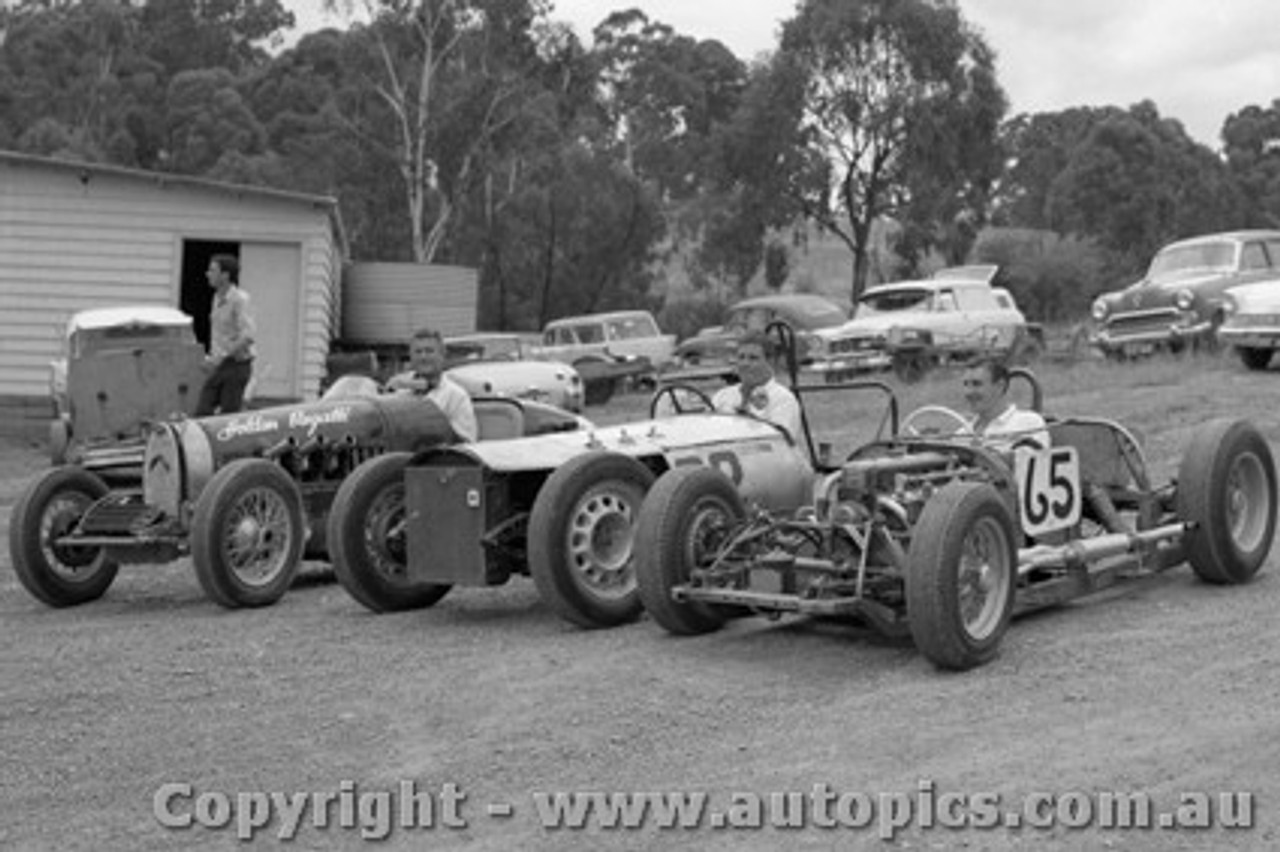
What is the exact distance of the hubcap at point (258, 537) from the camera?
32.6 ft

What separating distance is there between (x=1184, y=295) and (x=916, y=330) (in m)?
3.83

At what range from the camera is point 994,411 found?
342 inches

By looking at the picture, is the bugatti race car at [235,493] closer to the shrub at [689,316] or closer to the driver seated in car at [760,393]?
the driver seated in car at [760,393]

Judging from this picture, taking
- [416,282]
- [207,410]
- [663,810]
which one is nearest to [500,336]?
[416,282]

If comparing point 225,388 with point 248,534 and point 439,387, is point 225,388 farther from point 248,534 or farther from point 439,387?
point 248,534

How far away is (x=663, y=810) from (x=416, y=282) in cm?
2832

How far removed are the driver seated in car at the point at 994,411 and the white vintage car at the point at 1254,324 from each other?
519 inches

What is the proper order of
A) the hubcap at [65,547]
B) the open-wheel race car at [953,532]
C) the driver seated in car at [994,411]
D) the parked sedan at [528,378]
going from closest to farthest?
1. the open-wheel race car at [953,532]
2. the driver seated in car at [994,411]
3. the hubcap at [65,547]
4. the parked sedan at [528,378]

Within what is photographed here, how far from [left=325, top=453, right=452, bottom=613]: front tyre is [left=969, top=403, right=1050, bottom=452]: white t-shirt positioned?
282 cm

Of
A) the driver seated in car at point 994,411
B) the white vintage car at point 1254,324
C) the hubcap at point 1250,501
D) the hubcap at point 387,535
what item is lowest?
the hubcap at point 387,535

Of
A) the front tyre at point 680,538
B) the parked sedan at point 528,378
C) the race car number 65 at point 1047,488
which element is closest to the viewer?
the front tyre at point 680,538

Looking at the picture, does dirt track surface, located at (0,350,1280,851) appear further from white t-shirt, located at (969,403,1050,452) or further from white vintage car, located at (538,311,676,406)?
white vintage car, located at (538,311,676,406)

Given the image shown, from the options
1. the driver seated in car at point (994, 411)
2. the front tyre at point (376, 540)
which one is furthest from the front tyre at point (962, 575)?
the front tyre at point (376, 540)

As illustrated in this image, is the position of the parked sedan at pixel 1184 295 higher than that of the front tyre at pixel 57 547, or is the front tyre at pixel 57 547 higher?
the parked sedan at pixel 1184 295
